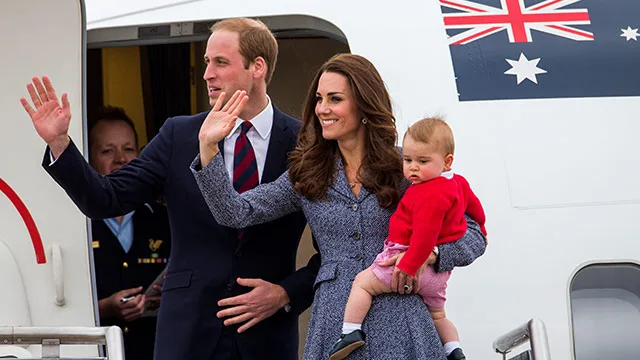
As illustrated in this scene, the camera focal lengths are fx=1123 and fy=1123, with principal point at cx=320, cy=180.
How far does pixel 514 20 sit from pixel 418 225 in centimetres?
180

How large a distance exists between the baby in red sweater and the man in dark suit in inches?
21.8

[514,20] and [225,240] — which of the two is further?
[514,20]

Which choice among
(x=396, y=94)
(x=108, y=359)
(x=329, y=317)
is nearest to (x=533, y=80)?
(x=396, y=94)

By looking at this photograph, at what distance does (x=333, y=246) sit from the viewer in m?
3.58

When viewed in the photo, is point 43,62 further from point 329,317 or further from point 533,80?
point 533,80

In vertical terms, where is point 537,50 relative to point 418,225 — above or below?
above

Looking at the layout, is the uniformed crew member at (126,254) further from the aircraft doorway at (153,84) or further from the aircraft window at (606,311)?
the aircraft window at (606,311)

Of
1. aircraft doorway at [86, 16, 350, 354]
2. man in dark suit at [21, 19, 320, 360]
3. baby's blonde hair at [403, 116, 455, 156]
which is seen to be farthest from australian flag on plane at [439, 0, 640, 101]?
aircraft doorway at [86, 16, 350, 354]

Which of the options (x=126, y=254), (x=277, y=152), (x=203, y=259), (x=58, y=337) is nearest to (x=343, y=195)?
(x=277, y=152)

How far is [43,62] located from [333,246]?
1565mm

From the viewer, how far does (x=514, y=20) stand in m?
4.83

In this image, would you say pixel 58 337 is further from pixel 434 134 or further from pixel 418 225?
pixel 434 134

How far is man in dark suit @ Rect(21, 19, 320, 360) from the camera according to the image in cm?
388

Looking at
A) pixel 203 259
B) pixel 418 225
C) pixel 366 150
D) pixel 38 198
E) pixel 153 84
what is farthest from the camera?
pixel 153 84
